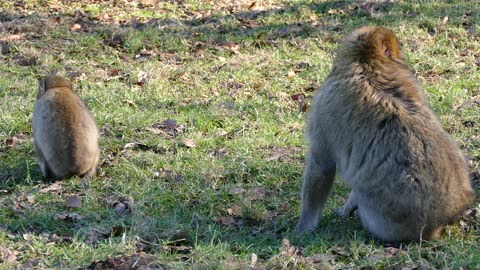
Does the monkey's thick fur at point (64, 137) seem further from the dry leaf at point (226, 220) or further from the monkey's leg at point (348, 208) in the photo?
the monkey's leg at point (348, 208)

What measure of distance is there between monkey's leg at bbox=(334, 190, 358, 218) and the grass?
0.28 feet

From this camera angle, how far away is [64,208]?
5.99m

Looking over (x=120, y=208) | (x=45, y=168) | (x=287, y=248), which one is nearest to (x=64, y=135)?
(x=45, y=168)

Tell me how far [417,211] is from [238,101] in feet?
12.0

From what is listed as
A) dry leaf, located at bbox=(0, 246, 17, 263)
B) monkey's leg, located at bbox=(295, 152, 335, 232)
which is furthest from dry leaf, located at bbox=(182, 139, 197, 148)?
dry leaf, located at bbox=(0, 246, 17, 263)

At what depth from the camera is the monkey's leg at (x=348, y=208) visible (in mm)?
5660

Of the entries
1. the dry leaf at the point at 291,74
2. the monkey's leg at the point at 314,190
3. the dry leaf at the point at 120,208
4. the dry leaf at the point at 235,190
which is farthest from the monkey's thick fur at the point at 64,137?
the dry leaf at the point at 291,74

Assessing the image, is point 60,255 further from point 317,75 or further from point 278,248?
point 317,75

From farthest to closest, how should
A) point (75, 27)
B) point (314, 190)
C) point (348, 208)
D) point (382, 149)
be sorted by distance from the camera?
point (75, 27) < point (348, 208) < point (314, 190) < point (382, 149)

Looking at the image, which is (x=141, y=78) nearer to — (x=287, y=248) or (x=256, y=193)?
(x=256, y=193)

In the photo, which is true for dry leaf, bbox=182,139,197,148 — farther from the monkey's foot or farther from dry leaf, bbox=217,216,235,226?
the monkey's foot

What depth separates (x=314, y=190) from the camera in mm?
5512

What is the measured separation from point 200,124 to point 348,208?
7.75 ft

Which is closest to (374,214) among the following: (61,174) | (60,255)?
(60,255)
